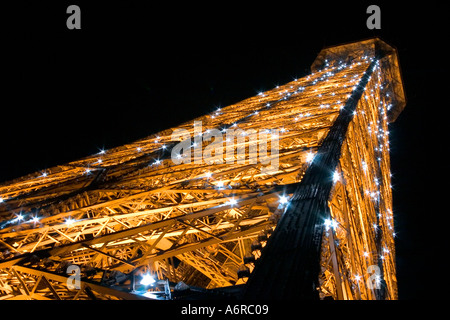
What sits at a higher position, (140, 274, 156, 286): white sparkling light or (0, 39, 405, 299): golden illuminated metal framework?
(0, 39, 405, 299): golden illuminated metal framework

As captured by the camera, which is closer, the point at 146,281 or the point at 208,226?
the point at 146,281

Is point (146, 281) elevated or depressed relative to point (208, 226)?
depressed

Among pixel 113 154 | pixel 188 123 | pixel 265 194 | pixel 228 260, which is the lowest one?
pixel 228 260

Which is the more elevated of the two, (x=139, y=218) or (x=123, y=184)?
(x=123, y=184)

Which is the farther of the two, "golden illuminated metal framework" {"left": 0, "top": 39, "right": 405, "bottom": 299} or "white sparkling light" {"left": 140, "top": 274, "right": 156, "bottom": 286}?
"white sparkling light" {"left": 140, "top": 274, "right": 156, "bottom": 286}

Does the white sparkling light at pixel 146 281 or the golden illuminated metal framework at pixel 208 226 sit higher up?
Result: the golden illuminated metal framework at pixel 208 226

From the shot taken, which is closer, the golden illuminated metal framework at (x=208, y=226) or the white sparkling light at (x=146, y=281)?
the golden illuminated metal framework at (x=208, y=226)
